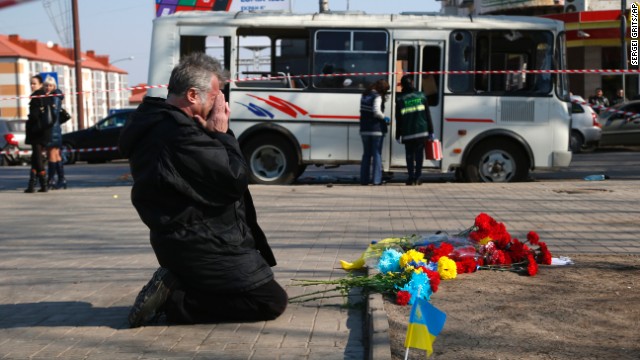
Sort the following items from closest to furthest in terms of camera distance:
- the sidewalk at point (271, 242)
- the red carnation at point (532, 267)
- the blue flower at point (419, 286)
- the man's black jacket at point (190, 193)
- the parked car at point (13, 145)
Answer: the sidewalk at point (271, 242)
the man's black jacket at point (190, 193)
the blue flower at point (419, 286)
the red carnation at point (532, 267)
the parked car at point (13, 145)

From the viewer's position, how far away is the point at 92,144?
2856cm

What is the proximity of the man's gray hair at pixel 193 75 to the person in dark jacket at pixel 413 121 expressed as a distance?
10.6 meters

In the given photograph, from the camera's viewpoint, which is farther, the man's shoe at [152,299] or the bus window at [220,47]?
the bus window at [220,47]

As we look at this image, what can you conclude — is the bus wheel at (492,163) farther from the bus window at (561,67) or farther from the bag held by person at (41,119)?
the bag held by person at (41,119)

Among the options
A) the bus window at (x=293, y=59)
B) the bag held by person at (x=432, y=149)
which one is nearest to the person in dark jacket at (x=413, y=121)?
the bag held by person at (x=432, y=149)

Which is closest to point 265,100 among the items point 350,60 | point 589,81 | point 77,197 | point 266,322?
point 350,60

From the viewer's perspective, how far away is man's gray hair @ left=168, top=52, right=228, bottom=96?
5.55 m

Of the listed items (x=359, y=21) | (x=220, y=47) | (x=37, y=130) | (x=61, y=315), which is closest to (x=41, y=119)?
(x=37, y=130)

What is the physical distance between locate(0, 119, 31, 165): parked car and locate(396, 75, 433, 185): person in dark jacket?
17.3 meters

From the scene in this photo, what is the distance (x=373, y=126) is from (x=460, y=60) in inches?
88.9

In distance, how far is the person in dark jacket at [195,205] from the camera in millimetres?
5383

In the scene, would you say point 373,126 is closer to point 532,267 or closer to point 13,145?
point 532,267

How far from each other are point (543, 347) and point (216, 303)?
1.95 metres

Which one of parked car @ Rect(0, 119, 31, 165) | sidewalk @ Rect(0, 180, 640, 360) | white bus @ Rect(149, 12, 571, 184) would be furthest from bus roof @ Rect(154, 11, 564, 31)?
parked car @ Rect(0, 119, 31, 165)
